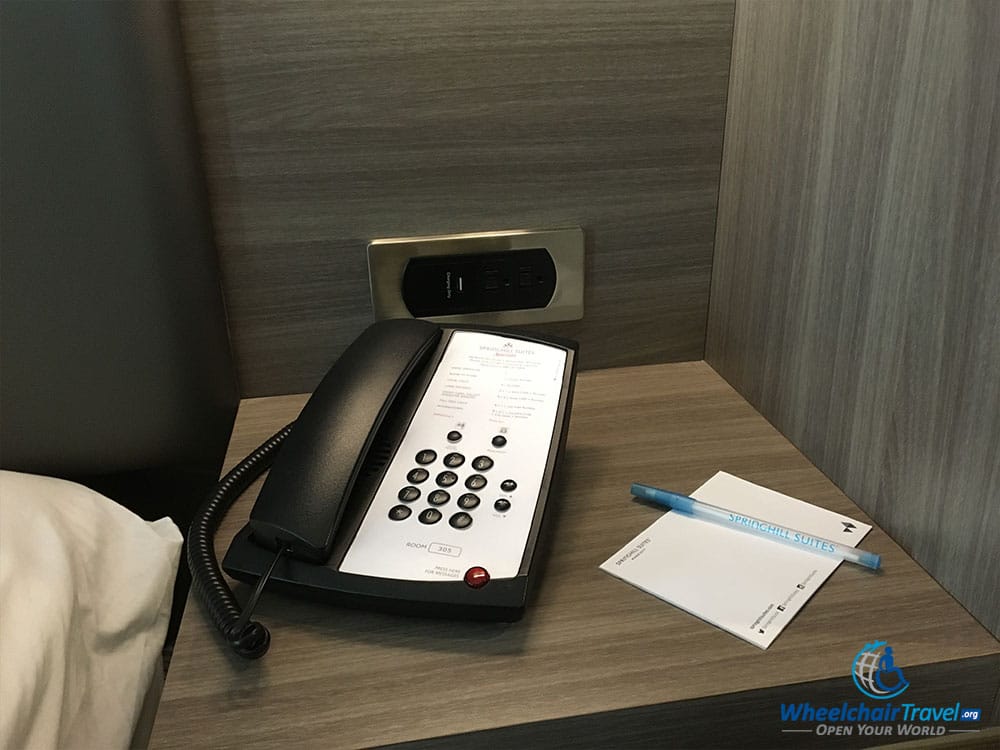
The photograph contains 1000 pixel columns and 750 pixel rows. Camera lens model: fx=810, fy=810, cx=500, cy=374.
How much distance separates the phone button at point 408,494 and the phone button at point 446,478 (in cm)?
2

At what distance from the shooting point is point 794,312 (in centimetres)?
63

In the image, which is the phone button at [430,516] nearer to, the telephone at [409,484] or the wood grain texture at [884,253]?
the telephone at [409,484]

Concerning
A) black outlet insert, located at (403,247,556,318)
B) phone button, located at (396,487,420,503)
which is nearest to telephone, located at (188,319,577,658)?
phone button, located at (396,487,420,503)

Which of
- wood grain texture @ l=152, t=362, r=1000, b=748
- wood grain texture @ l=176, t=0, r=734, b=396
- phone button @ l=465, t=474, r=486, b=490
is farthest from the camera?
wood grain texture @ l=176, t=0, r=734, b=396

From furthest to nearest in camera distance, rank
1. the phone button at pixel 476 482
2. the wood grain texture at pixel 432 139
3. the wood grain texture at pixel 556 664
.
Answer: the wood grain texture at pixel 432 139 < the phone button at pixel 476 482 < the wood grain texture at pixel 556 664

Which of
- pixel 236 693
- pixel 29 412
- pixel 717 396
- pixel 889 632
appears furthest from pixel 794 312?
pixel 29 412

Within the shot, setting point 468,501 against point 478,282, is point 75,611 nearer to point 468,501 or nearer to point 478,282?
point 468,501

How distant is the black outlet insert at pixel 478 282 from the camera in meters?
0.73

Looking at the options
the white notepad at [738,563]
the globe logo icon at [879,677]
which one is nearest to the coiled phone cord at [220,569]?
the white notepad at [738,563]

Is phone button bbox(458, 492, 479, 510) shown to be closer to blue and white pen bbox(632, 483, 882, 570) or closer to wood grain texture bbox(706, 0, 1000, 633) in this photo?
blue and white pen bbox(632, 483, 882, 570)

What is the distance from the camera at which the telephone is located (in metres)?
0.46

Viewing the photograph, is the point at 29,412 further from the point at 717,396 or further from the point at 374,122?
the point at 717,396

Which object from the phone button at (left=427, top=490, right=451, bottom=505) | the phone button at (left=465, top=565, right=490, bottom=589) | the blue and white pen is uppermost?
the phone button at (left=427, top=490, right=451, bottom=505)

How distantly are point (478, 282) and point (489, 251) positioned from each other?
0.03 meters
